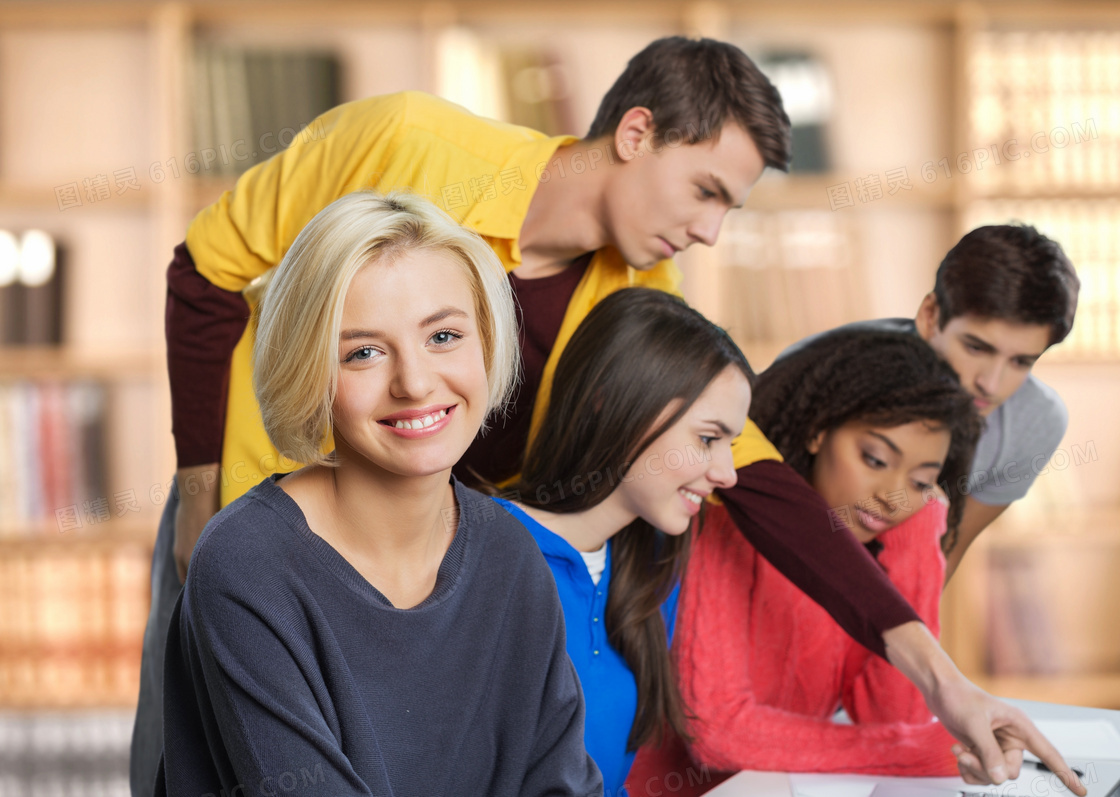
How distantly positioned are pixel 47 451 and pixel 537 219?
6.50ft

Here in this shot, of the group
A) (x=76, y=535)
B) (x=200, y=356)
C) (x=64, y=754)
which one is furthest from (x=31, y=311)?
(x=200, y=356)

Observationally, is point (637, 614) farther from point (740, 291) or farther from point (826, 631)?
point (740, 291)

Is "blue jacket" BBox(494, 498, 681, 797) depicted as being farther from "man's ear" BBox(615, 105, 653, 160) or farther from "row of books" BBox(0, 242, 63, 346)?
"row of books" BBox(0, 242, 63, 346)

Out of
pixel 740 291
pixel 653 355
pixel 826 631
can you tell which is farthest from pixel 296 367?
pixel 740 291

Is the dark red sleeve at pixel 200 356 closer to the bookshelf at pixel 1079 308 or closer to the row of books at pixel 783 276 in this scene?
the row of books at pixel 783 276

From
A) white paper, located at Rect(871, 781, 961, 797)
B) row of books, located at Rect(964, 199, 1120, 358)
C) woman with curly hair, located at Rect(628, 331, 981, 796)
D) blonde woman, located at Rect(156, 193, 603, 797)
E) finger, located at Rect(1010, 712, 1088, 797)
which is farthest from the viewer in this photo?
row of books, located at Rect(964, 199, 1120, 358)

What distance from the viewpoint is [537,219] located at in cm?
139

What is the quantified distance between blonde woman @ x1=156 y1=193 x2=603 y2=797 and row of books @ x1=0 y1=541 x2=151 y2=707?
193 cm

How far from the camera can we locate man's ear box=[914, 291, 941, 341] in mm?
1398

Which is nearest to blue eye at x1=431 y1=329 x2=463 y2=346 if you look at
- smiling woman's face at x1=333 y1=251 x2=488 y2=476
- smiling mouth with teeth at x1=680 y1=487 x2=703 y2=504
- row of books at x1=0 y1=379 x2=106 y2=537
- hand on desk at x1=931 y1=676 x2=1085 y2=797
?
smiling woman's face at x1=333 y1=251 x2=488 y2=476

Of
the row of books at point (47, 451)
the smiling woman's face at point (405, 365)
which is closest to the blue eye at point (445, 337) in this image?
the smiling woman's face at point (405, 365)

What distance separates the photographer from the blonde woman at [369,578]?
923 millimetres

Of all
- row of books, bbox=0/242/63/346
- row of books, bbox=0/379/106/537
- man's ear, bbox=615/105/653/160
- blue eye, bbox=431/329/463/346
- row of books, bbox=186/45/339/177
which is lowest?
row of books, bbox=0/379/106/537

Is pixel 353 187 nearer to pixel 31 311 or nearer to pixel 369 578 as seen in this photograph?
pixel 369 578
